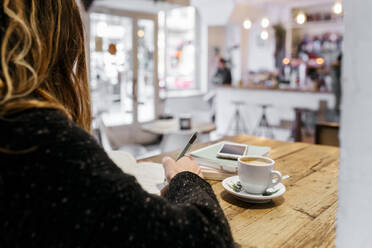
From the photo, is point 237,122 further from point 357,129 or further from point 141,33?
point 357,129

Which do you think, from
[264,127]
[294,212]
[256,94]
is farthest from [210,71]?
[294,212]

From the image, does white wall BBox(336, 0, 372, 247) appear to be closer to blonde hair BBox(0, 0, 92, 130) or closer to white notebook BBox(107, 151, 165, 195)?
blonde hair BBox(0, 0, 92, 130)

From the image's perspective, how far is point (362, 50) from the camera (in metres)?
0.54

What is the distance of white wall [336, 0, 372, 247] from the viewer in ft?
1.76

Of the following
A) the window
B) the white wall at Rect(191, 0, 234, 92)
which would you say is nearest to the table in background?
the white wall at Rect(191, 0, 234, 92)

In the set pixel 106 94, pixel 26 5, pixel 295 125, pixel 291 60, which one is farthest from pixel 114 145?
pixel 291 60

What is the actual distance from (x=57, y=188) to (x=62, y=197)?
0.05 ft

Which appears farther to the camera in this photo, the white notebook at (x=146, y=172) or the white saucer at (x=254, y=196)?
the white notebook at (x=146, y=172)

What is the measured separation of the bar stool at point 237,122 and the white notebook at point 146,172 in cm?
550

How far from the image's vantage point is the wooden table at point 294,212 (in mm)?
814

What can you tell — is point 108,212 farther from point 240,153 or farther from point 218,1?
point 218,1

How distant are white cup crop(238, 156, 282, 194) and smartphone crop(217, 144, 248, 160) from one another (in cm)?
22

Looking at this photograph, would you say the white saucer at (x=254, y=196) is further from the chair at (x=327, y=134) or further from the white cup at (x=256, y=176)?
the chair at (x=327, y=134)

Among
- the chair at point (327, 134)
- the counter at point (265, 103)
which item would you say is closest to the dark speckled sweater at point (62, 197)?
the chair at point (327, 134)
